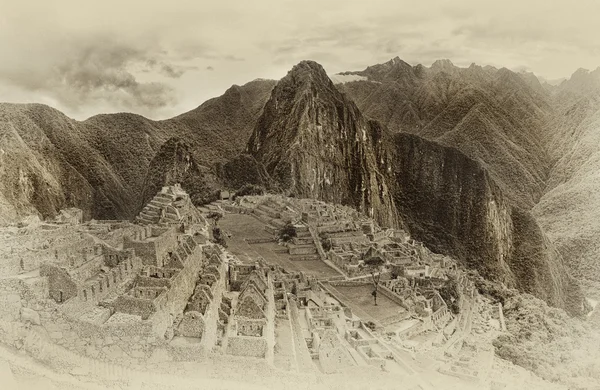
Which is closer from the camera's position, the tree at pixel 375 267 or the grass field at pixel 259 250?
the tree at pixel 375 267

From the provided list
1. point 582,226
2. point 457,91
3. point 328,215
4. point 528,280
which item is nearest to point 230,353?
point 328,215

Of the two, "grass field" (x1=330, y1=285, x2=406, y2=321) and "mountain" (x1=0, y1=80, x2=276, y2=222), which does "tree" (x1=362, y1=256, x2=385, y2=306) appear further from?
"mountain" (x1=0, y1=80, x2=276, y2=222)

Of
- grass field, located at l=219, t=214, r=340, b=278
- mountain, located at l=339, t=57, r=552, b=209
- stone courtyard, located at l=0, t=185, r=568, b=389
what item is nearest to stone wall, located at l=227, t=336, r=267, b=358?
stone courtyard, located at l=0, t=185, r=568, b=389

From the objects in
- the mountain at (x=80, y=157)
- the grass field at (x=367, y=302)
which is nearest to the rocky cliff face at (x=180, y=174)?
the mountain at (x=80, y=157)

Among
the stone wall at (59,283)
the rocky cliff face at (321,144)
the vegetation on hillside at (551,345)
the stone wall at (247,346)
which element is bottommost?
the vegetation on hillside at (551,345)

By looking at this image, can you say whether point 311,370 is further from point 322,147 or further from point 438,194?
point 438,194

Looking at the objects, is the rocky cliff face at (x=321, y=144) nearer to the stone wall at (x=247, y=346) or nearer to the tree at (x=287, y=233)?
the tree at (x=287, y=233)

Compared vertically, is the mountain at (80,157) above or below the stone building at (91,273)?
above
